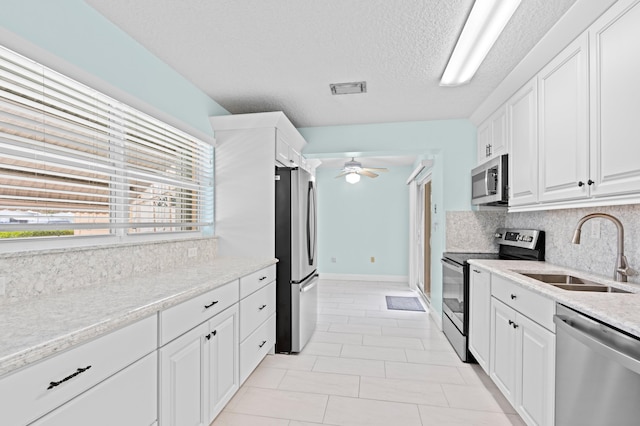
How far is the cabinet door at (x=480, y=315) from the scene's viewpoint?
239 centimetres

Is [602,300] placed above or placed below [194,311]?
above

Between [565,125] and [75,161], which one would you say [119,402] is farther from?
[565,125]

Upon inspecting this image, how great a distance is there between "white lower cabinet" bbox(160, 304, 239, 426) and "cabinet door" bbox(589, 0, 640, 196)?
2231 mm

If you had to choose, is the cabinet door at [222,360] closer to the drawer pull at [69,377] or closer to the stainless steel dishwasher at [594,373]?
the drawer pull at [69,377]

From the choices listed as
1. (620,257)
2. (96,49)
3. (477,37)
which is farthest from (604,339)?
(96,49)

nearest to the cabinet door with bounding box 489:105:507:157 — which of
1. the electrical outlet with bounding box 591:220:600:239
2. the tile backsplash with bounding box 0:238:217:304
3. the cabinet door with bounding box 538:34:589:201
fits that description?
the cabinet door with bounding box 538:34:589:201

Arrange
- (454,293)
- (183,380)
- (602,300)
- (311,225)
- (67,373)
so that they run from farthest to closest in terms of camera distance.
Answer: (311,225), (454,293), (183,380), (602,300), (67,373)

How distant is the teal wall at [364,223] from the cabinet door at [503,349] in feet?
13.8

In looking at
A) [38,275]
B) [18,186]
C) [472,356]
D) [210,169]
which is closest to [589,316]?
[472,356]

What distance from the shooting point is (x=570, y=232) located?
2.42 m

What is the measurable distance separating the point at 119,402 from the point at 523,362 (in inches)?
79.6

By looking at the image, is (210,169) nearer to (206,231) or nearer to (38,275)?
(206,231)

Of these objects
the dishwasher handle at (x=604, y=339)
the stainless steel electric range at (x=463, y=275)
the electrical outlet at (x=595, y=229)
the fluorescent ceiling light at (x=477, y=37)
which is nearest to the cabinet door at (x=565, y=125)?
the electrical outlet at (x=595, y=229)

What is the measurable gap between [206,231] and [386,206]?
429 cm
